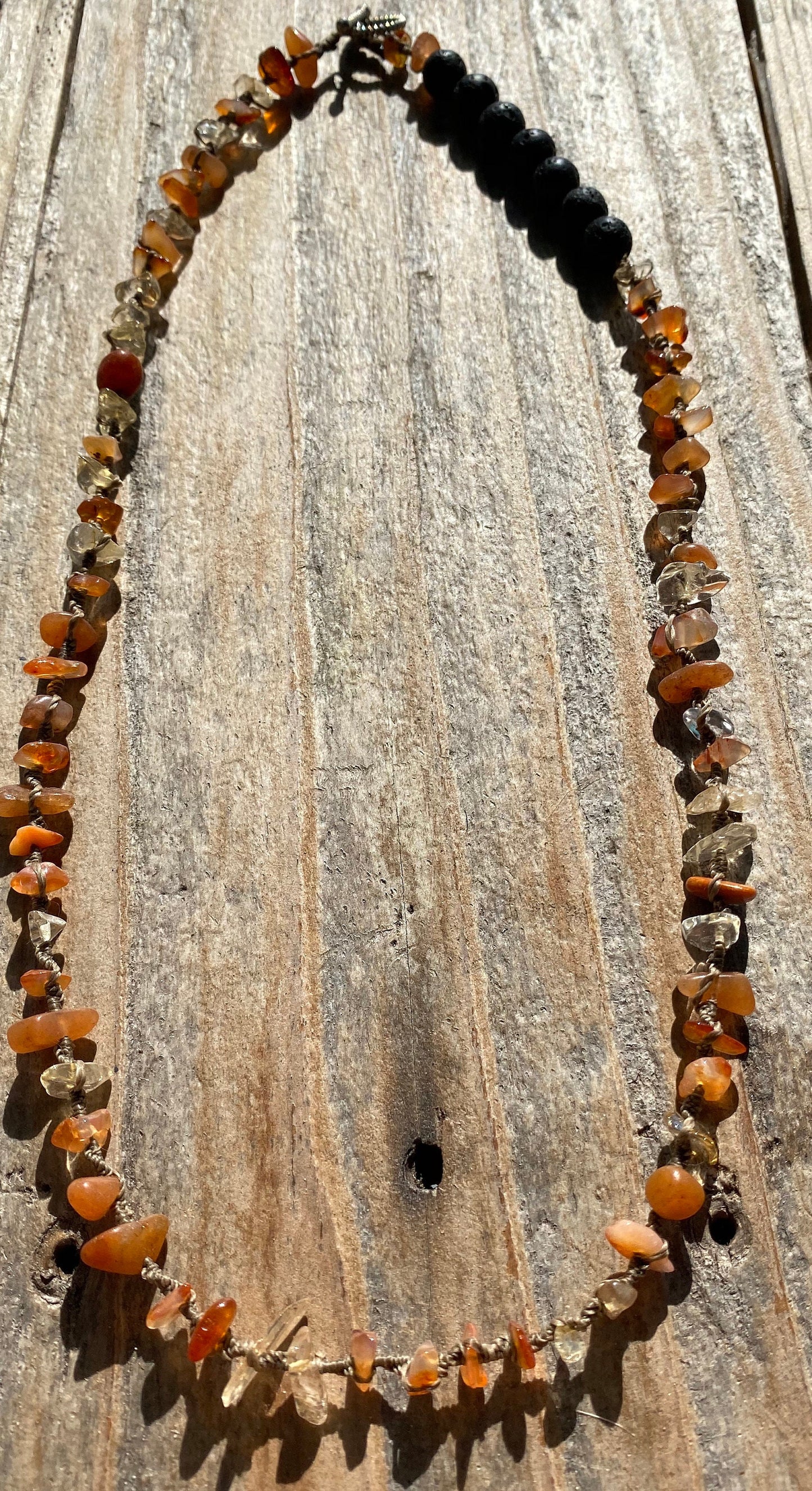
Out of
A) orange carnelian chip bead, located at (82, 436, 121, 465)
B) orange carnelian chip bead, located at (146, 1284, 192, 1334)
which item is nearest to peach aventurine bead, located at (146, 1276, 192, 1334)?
orange carnelian chip bead, located at (146, 1284, 192, 1334)

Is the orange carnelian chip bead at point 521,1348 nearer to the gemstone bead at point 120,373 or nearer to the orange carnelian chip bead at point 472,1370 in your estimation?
the orange carnelian chip bead at point 472,1370

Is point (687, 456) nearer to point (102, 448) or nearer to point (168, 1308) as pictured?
point (102, 448)

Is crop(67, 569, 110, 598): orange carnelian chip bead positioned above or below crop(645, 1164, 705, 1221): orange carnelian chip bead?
above

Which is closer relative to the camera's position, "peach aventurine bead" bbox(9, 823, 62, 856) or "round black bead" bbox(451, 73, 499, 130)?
"peach aventurine bead" bbox(9, 823, 62, 856)

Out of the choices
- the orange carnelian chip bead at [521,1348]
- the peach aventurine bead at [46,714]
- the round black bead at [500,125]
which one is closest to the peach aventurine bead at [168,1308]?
the orange carnelian chip bead at [521,1348]

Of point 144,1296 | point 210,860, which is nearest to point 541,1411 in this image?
point 144,1296

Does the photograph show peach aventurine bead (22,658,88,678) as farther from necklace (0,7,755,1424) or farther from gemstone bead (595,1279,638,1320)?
gemstone bead (595,1279,638,1320)
